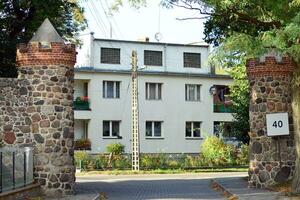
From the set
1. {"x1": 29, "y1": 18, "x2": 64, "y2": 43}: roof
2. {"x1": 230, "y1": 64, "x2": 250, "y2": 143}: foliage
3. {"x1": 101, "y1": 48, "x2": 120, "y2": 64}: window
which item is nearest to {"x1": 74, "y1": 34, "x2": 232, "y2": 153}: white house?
{"x1": 101, "y1": 48, "x2": 120, "y2": 64}: window

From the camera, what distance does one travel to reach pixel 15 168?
62.7 ft

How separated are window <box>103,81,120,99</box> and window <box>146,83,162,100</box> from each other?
261 centimetres

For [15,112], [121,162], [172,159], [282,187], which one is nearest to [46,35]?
[15,112]

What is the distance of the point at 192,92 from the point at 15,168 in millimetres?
36497

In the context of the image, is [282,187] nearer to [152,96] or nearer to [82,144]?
[82,144]

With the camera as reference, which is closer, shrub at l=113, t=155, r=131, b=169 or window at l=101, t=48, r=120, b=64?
shrub at l=113, t=155, r=131, b=169

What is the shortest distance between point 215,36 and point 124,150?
22.9 metres

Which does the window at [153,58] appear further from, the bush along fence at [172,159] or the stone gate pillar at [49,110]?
the stone gate pillar at [49,110]

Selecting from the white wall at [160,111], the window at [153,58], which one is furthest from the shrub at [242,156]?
the window at [153,58]

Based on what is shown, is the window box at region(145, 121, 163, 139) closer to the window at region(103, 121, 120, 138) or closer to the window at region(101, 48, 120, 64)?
the window at region(103, 121, 120, 138)

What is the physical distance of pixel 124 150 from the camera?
163 ft

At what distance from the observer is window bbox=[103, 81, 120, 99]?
51688mm

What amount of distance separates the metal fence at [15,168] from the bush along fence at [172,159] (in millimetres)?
21517

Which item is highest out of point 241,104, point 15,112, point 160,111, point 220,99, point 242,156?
point 220,99
